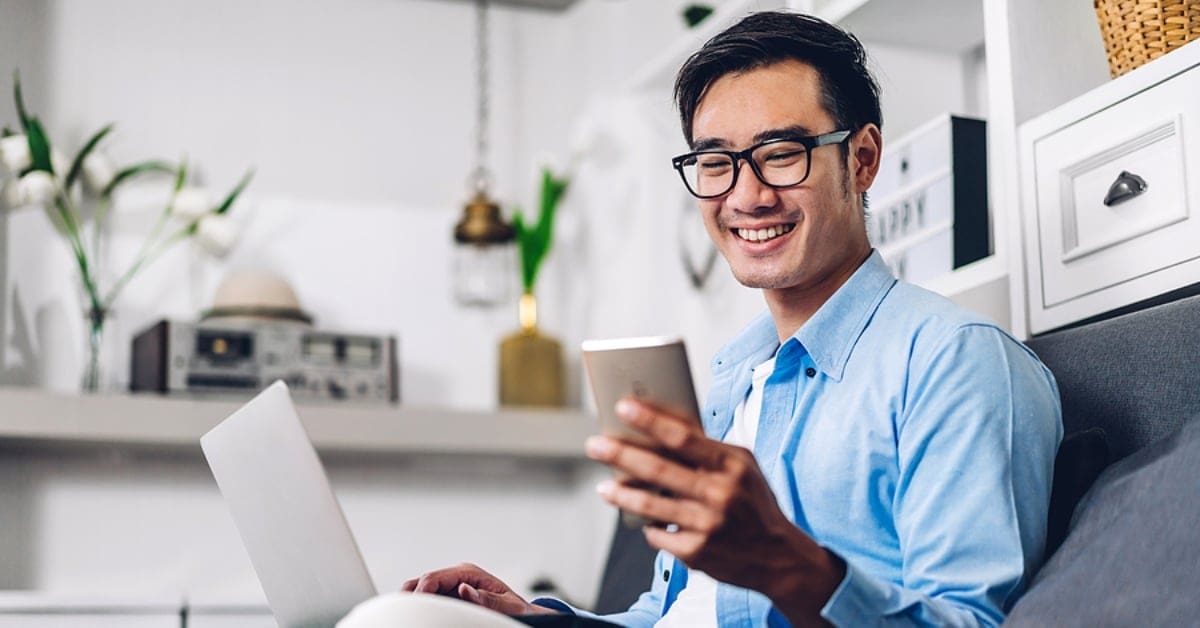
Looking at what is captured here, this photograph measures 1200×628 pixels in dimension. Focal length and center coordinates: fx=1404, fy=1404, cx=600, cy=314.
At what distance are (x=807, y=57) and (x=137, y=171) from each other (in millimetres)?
2382

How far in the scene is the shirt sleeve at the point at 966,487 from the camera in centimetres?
120

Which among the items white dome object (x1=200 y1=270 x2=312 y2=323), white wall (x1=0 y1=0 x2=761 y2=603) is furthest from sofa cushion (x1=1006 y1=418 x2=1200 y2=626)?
white dome object (x1=200 y1=270 x2=312 y2=323)

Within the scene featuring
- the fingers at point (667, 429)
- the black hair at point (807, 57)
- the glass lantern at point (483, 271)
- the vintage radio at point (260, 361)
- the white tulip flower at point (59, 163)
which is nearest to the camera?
the fingers at point (667, 429)

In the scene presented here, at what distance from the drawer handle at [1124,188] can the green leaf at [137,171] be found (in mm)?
2537

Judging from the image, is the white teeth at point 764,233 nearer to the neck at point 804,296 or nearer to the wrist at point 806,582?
the neck at point 804,296

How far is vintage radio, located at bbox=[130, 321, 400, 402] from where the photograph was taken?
10.8 ft

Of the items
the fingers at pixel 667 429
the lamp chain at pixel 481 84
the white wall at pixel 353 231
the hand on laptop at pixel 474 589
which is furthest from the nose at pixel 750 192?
the lamp chain at pixel 481 84

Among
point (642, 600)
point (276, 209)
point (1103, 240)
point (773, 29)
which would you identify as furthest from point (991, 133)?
point (276, 209)

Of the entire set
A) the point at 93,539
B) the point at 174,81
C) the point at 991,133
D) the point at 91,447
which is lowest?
the point at 93,539

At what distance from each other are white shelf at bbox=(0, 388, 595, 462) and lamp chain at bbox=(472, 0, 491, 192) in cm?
82

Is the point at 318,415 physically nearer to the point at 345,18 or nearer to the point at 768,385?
the point at 345,18

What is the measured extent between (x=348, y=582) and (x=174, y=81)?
2.70 metres

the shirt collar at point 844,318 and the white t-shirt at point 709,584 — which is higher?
the shirt collar at point 844,318

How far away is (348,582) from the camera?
137 centimetres
